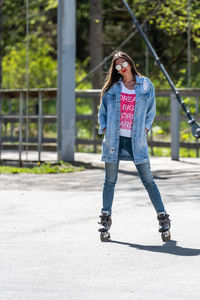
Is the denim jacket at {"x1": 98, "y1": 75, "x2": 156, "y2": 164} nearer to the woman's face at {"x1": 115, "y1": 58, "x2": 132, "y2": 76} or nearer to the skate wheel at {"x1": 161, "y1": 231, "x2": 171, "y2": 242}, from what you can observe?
the woman's face at {"x1": 115, "y1": 58, "x2": 132, "y2": 76}

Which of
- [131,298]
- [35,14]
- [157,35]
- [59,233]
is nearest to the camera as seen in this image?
[131,298]

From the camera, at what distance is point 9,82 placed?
31.7 metres

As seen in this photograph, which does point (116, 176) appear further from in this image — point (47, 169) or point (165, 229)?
point (47, 169)

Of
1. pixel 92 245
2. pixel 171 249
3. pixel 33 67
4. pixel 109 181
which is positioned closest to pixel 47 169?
pixel 109 181

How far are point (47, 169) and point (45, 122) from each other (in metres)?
5.83

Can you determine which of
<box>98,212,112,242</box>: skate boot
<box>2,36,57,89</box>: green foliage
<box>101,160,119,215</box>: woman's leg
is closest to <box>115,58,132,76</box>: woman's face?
<box>101,160,119,215</box>: woman's leg

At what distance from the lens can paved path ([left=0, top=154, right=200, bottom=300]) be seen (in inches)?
241

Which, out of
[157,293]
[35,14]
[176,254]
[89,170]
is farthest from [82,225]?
[35,14]

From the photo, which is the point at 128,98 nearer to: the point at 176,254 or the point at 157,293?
the point at 176,254

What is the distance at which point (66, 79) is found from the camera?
646 inches

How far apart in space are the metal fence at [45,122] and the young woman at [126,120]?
27.5 feet

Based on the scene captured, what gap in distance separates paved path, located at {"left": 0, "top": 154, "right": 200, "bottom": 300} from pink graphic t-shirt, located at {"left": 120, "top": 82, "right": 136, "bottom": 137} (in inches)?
38.0

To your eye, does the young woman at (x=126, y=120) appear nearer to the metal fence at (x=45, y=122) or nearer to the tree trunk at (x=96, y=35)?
the metal fence at (x=45, y=122)

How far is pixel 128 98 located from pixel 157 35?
17.0 m
